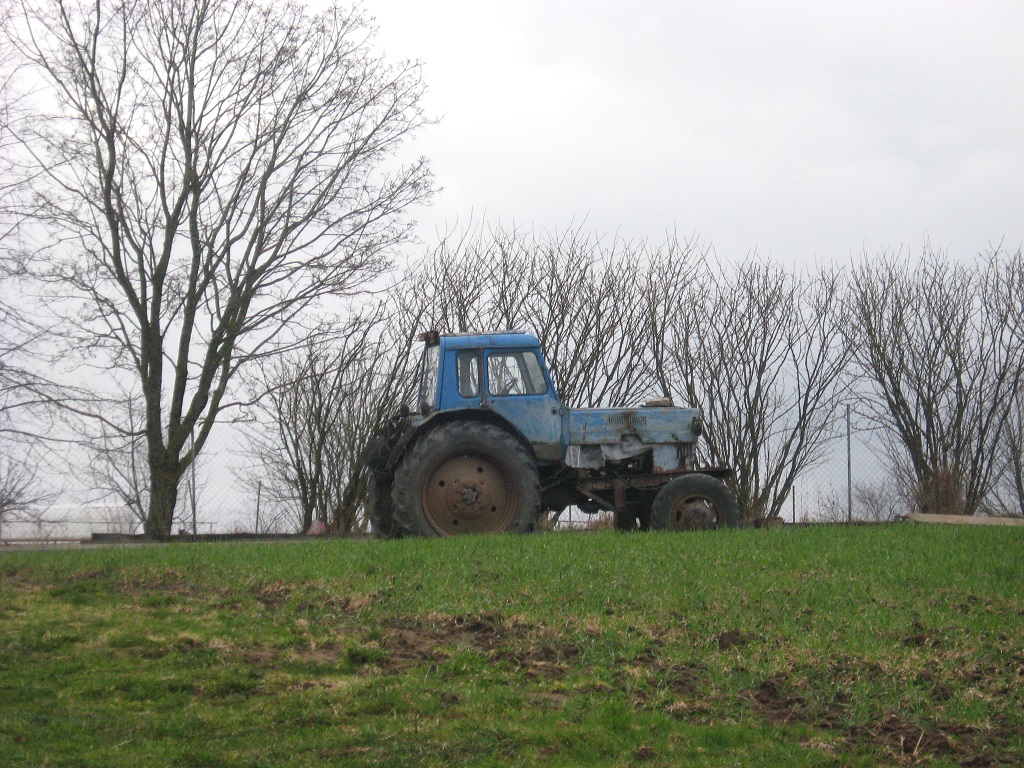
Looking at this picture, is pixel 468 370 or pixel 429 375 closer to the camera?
pixel 468 370

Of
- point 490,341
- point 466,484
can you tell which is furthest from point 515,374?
point 466,484

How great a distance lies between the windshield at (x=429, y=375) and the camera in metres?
13.6

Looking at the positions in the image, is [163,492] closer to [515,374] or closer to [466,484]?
[466,484]

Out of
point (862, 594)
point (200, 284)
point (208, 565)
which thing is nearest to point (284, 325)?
point (200, 284)

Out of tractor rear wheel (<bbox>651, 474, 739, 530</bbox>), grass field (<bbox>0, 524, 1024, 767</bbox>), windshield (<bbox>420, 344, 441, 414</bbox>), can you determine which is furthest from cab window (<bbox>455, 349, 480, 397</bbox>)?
grass field (<bbox>0, 524, 1024, 767</bbox>)

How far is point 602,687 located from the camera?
20.9ft

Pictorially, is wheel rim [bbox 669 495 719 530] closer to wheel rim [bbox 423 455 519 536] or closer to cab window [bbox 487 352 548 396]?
wheel rim [bbox 423 455 519 536]

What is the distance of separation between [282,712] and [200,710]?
17.8 inches

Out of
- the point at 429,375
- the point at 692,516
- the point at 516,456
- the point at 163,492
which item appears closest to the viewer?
the point at 516,456

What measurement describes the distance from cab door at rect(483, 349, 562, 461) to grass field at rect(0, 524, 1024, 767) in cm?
304

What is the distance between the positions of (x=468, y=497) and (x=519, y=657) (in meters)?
Answer: 5.61

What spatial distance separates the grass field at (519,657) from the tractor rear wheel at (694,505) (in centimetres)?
A: 285

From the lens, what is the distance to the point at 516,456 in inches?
488

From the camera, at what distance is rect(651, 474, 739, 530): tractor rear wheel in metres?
13.1
